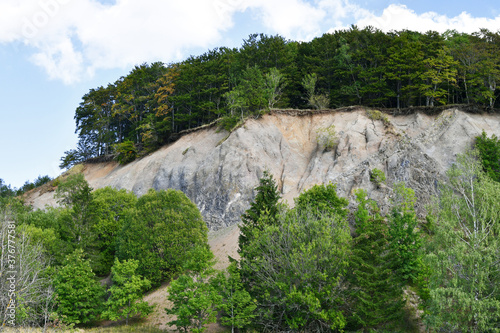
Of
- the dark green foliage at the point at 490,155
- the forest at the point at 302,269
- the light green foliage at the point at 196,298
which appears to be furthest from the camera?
the dark green foliage at the point at 490,155

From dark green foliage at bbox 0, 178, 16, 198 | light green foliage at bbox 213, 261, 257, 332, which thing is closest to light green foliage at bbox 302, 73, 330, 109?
light green foliage at bbox 213, 261, 257, 332

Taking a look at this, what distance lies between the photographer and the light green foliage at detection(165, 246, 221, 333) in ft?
89.0

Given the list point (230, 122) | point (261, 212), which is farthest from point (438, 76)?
point (261, 212)

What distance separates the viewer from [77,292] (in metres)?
32.1

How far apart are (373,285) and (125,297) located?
59.8 feet

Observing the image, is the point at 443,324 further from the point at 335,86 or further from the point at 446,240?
the point at 335,86

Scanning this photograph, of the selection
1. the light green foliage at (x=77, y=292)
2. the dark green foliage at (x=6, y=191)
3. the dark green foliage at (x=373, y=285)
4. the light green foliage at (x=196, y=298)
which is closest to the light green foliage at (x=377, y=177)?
the dark green foliage at (x=373, y=285)

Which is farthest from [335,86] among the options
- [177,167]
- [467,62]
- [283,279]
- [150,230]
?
[283,279]

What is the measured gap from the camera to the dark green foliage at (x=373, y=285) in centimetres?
2469

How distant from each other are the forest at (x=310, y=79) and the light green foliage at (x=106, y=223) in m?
16.6

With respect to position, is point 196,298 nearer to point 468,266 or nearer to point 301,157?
point 468,266

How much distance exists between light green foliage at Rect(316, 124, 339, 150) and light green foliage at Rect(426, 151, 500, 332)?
82.3 ft

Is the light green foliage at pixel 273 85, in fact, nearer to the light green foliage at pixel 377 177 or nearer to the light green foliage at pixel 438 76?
the light green foliage at pixel 438 76

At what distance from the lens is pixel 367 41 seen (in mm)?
→ 57250
